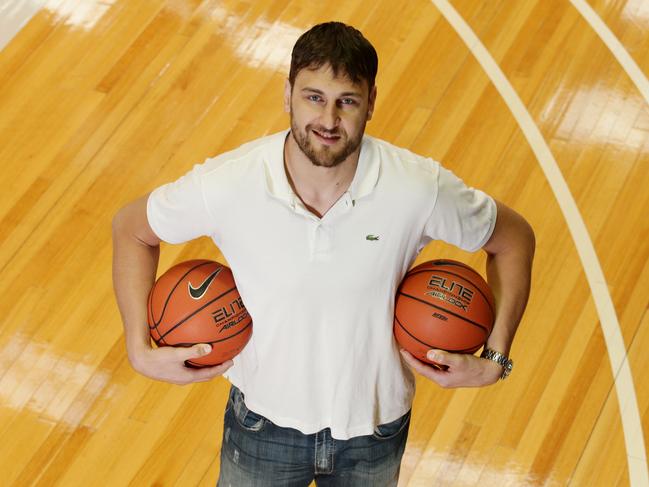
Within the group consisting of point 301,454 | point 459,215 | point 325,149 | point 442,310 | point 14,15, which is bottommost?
point 14,15

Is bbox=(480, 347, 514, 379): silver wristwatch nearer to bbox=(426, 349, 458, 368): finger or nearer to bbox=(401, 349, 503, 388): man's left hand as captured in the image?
bbox=(401, 349, 503, 388): man's left hand

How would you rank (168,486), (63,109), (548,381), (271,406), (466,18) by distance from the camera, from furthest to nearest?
(466,18) → (63,109) → (548,381) → (168,486) → (271,406)

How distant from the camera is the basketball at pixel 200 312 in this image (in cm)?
306

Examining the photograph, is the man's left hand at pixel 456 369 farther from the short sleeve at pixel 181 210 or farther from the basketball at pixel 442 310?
the short sleeve at pixel 181 210

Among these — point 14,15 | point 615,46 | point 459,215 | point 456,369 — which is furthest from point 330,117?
point 14,15

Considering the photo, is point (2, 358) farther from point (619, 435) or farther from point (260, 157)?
point (619, 435)

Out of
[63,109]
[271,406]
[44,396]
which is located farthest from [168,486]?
[63,109]

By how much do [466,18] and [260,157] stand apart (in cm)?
362

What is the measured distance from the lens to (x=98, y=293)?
5043 mm

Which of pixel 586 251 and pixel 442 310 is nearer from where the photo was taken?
pixel 442 310

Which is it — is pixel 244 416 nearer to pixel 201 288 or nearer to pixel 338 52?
pixel 201 288

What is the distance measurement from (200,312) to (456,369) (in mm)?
752

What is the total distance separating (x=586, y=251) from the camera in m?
5.17

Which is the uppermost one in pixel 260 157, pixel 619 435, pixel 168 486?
pixel 260 157
